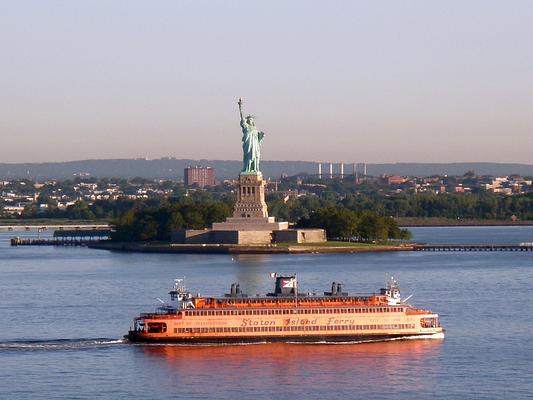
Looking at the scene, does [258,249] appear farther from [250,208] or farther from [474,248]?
[474,248]

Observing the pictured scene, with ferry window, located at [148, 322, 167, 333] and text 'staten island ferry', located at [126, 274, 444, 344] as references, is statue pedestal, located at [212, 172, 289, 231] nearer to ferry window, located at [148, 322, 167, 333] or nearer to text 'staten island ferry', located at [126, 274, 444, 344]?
text 'staten island ferry', located at [126, 274, 444, 344]

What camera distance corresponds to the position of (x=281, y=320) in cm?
5097

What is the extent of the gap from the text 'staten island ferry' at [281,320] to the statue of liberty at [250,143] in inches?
2448

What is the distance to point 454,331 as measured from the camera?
5353 centimetres

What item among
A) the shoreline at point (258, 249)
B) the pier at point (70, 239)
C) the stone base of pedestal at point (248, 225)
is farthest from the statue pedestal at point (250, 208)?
the pier at point (70, 239)

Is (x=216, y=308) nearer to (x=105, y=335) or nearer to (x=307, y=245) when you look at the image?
(x=105, y=335)

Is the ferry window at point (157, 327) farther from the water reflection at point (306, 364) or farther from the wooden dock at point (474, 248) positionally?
the wooden dock at point (474, 248)

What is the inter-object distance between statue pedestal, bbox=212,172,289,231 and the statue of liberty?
927mm

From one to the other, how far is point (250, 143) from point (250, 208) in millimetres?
4472

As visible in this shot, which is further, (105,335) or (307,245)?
(307,245)

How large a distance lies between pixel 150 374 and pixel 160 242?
77.3 meters

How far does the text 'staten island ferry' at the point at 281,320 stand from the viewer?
50688 millimetres

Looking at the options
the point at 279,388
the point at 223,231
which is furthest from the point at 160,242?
the point at 279,388

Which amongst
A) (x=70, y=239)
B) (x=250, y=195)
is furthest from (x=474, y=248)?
(x=70, y=239)
